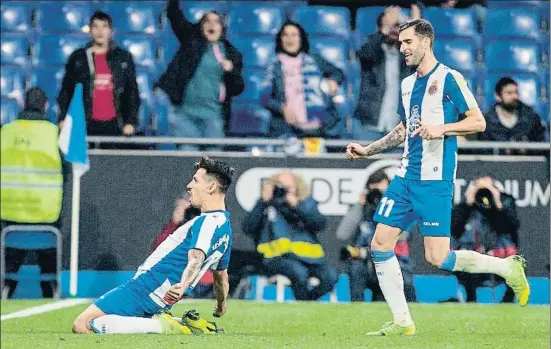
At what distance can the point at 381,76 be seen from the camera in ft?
41.3

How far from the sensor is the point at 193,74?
12.5m

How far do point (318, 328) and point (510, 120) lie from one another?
4.25 m

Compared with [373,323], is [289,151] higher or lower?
higher

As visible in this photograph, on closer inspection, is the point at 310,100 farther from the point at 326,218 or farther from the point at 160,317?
the point at 160,317

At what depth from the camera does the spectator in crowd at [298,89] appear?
1234 cm

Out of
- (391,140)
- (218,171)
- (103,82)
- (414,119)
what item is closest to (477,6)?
(103,82)

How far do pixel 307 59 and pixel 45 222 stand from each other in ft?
9.99

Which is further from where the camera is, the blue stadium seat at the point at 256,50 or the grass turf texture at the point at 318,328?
the blue stadium seat at the point at 256,50

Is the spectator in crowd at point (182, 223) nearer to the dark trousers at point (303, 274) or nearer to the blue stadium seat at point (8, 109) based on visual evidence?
the dark trousers at point (303, 274)

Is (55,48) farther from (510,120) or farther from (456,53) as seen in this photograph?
(510,120)

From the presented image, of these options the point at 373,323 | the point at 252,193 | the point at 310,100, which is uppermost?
the point at 310,100

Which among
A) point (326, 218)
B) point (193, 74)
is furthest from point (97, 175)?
point (326, 218)

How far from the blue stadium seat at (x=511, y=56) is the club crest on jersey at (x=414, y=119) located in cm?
575

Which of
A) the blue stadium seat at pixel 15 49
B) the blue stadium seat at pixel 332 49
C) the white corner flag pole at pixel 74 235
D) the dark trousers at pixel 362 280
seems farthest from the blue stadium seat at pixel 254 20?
the dark trousers at pixel 362 280
